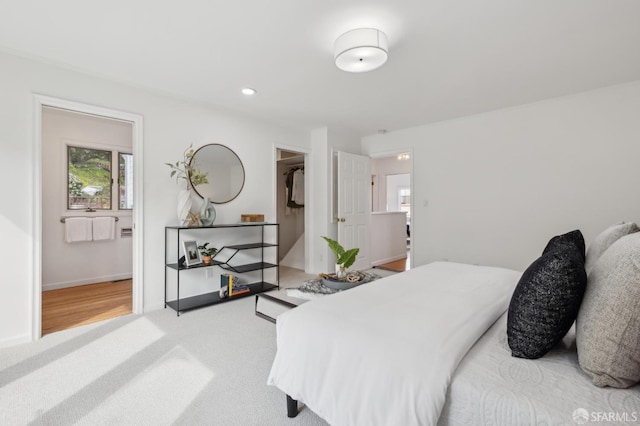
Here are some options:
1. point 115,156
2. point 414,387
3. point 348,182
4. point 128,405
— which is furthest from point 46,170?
point 414,387

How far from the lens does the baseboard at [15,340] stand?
7.89ft

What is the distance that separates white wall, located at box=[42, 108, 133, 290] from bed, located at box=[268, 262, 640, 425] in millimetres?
4195

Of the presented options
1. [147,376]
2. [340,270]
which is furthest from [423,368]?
[147,376]

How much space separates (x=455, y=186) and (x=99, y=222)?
5.17 metres

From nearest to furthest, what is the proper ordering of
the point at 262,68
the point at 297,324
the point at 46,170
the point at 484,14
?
the point at 297,324 → the point at 484,14 → the point at 262,68 → the point at 46,170

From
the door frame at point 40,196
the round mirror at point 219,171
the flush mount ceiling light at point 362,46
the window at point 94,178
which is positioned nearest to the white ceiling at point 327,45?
the flush mount ceiling light at point 362,46

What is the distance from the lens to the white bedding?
0.81 m

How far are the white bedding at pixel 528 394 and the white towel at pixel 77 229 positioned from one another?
4.89 metres

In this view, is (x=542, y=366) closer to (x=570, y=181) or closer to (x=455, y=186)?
(x=570, y=181)

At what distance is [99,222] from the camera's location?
169 inches

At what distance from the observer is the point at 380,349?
113 cm

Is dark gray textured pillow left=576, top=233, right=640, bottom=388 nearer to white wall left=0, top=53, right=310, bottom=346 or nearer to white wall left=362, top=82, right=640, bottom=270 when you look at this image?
white wall left=362, top=82, right=640, bottom=270

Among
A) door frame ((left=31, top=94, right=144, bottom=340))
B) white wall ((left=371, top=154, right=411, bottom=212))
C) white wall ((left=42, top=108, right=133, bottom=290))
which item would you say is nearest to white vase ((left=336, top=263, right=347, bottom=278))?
door frame ((left=31, top=94, right=144, bottom=340))

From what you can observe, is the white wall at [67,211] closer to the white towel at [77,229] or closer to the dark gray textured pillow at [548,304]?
the white towel at [77,229]
